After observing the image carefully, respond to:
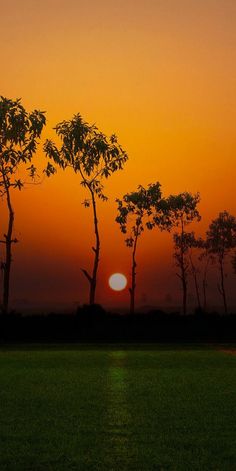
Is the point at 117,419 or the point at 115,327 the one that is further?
the point at 115,327

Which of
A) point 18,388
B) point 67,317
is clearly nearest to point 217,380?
point 18,388

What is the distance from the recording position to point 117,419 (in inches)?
543

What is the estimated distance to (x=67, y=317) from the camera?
50062mm

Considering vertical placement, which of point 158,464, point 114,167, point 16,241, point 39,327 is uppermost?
point 114,167

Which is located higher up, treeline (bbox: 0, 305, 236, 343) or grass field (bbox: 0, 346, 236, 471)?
treeline (bbox: 0, 305, 236, 343)

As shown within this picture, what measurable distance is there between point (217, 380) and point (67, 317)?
94.1 feet

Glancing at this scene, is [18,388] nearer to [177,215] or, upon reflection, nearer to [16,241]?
[16,241]

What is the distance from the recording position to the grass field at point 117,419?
10.0 meters

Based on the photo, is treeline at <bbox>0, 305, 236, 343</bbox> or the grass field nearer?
the grass field

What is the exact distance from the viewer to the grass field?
10.0 metres

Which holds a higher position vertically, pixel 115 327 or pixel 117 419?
pixel 115 327

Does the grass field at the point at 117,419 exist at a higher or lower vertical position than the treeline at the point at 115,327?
lower

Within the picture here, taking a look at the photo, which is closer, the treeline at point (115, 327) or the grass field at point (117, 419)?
the grass field at point (117, 419)

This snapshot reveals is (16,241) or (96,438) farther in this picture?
(16,241)
